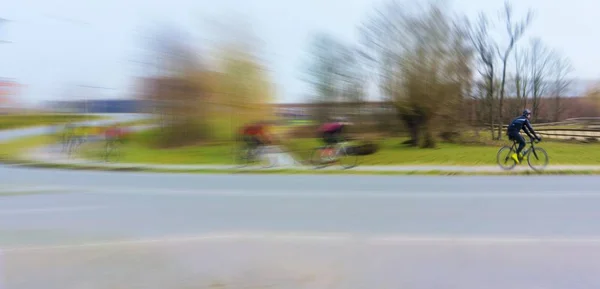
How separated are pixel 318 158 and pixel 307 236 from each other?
7.61 meters

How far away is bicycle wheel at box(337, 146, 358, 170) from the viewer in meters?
13.0

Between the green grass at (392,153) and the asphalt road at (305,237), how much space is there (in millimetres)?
2140

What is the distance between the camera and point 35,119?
1030 cm

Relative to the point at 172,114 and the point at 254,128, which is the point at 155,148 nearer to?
the point at 172,114

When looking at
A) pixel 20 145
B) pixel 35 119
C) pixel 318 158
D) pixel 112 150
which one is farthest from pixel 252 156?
pixel 20 145

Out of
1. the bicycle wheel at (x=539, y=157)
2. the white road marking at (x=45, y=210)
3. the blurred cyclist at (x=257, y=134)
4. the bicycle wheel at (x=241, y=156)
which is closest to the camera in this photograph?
the white road marking at (x=45, y=210)

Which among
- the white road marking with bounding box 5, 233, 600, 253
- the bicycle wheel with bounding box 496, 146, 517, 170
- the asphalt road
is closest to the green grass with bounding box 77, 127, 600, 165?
the bicycle wheel with bounding box 496, 146, 517, 170

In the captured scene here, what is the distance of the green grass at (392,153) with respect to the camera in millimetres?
11953

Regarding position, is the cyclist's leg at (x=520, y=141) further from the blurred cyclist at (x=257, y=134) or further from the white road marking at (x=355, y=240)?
the white road marking at (x=355, y=240)

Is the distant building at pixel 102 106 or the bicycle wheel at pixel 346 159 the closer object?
the distant building at pixel 102 106

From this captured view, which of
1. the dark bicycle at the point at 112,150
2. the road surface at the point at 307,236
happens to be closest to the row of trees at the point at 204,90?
the dark bicycle at the point at 112,150

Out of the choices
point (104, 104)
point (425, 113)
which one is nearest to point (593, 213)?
point (425, 113)

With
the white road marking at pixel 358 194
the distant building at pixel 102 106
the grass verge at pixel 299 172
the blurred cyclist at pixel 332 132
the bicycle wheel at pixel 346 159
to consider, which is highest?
the distant building at pixel 102 106

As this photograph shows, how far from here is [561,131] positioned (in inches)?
489
